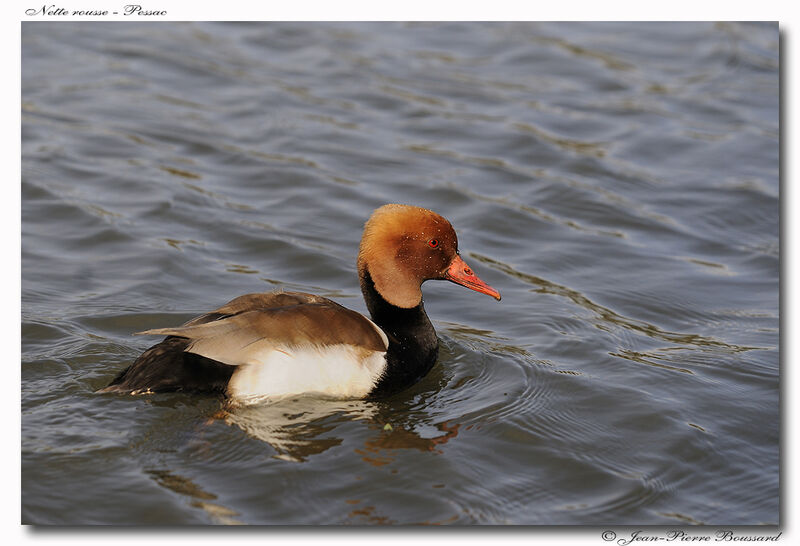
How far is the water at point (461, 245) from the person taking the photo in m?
5.36

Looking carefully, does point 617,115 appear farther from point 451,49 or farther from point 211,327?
point 211,327

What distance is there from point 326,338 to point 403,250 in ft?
2.66

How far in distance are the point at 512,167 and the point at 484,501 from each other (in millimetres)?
5229

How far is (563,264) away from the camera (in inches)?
327

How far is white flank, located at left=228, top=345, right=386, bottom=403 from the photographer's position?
5727 millimetres

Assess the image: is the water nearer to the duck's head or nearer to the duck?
the duck

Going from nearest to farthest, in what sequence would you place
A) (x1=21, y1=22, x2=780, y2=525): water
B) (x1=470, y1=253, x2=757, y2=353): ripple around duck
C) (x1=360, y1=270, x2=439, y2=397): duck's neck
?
(x1=21, y1=22, x2=780, y2=525): water, (x1=360, y1=270, x2=439, y2=397): duck's neck, (x1=470, y1=253, x2=757, y2=353): ripple around duck

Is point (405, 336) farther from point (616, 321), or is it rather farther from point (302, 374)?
point (616, 321)

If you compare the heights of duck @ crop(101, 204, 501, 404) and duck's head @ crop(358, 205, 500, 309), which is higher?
duck's head @ crop(358, 205, 500, 309)

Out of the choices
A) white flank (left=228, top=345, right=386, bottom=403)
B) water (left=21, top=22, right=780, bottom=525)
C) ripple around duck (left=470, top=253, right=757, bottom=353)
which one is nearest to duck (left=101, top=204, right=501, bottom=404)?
white flank (left=228, top=345, right=386, bottom=403)

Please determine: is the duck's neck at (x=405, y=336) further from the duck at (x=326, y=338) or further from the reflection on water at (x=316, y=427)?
the reflection on water at (x=316, y=427)

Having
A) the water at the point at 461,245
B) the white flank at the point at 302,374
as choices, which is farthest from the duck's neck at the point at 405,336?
the white flank at the point at 302,374

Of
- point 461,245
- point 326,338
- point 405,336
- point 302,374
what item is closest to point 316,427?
point 302,374

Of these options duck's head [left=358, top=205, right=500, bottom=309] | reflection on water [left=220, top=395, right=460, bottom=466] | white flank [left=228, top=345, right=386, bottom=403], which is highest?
duck's head [left=358, top=205, right=500, bottom=309]
